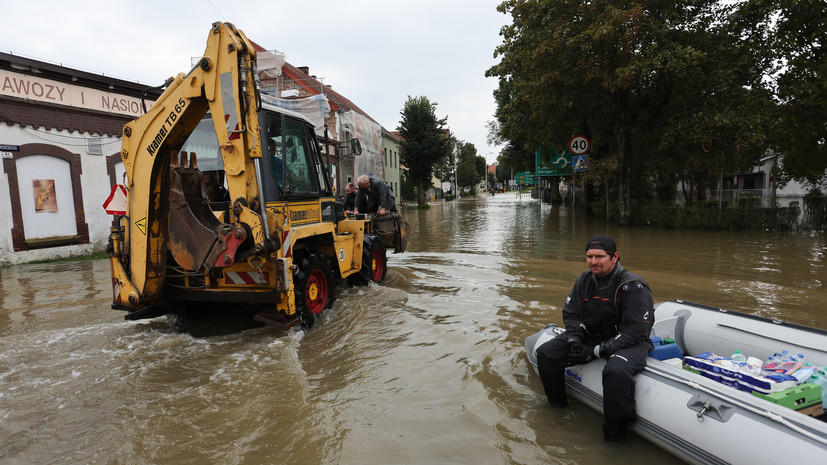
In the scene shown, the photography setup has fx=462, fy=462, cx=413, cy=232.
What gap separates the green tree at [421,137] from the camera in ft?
124

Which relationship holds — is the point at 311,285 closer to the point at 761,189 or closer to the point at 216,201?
the point at 216,201

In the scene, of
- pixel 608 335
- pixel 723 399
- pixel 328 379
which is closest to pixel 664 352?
pixel 608 335

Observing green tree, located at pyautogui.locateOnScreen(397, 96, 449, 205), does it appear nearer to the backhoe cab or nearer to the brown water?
the brown water

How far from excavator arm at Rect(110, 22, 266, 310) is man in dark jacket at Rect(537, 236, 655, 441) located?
299 centimetres

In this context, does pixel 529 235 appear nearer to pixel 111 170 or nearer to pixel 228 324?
pixel 228 324

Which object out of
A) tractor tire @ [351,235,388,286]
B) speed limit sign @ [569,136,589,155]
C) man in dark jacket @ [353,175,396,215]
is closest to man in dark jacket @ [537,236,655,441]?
tractor tire @ [351,235,388,286]

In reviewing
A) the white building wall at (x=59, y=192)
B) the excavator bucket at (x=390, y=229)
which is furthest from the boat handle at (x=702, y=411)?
the white building wall at (x=59, y=192)

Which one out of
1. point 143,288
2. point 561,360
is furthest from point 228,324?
point 561,360

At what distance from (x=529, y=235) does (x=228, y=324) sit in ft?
40.6

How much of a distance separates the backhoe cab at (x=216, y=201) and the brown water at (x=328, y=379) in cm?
62

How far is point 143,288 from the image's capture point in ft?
15.9

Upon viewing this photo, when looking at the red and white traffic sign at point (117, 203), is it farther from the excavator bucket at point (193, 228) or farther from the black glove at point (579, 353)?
the black glove at point (579, 353)

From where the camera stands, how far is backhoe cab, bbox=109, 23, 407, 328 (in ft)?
15.0

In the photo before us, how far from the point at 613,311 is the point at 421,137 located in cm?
3538
